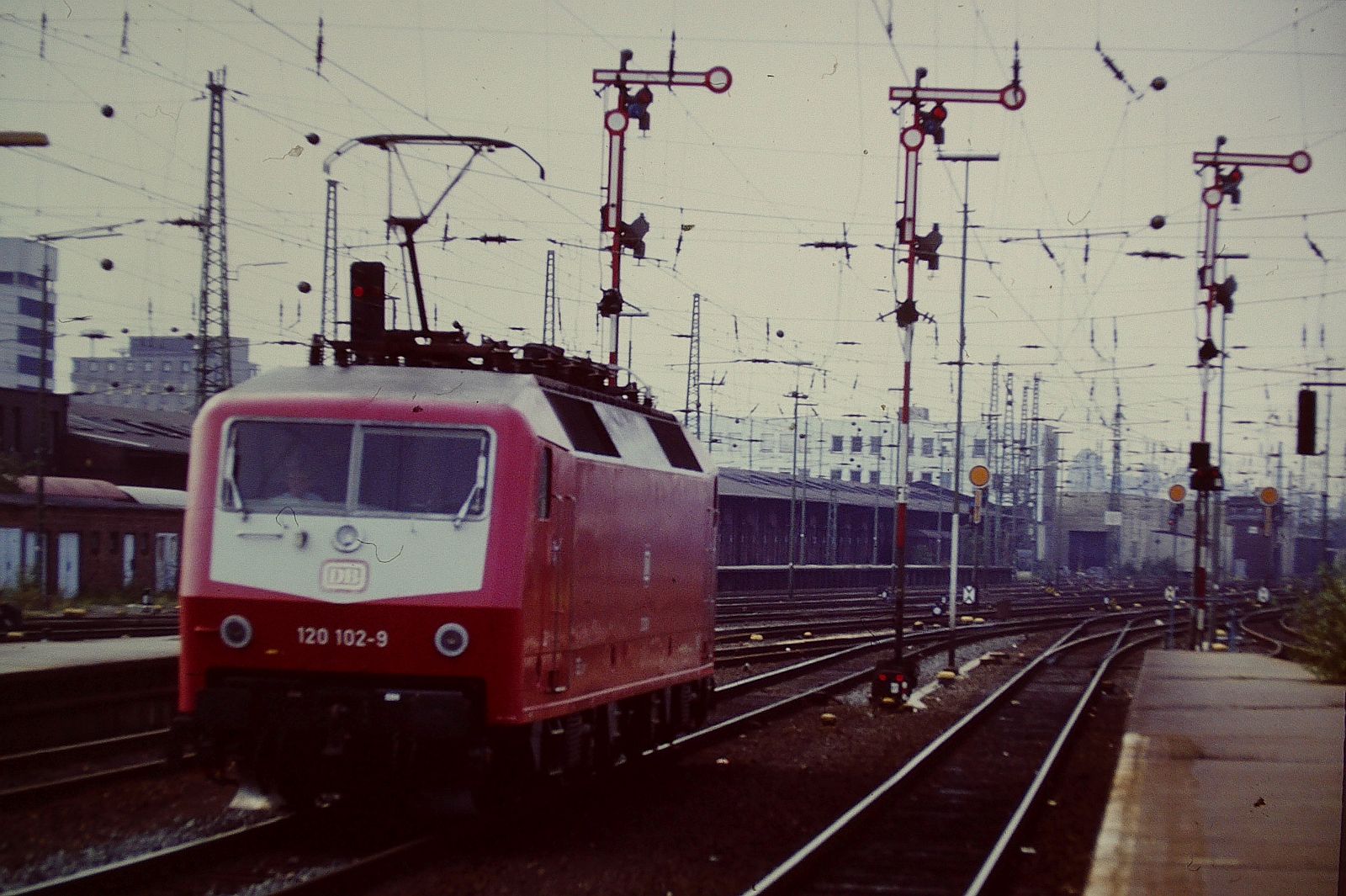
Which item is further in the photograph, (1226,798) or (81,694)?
(81,694)

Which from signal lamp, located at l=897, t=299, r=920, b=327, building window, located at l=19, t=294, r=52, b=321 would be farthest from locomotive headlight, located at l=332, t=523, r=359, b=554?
building window, located at l=19, t=294, r=52, b=321

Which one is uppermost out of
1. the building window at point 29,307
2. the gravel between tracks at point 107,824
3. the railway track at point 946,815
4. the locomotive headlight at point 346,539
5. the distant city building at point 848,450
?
the building window at point 29,307

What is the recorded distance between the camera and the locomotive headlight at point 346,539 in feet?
37.2

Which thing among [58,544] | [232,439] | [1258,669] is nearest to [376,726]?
[232,439]

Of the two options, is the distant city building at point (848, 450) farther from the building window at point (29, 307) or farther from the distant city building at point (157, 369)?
the building window at point (29, 307)

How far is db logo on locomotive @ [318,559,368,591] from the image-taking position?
1128 centimetres

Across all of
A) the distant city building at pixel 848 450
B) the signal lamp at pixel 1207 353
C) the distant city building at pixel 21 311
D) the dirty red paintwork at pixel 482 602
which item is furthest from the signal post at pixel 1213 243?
the distant city building at pixel 848 450

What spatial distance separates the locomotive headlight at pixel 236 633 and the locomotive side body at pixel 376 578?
13mm

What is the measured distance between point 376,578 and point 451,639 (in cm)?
68

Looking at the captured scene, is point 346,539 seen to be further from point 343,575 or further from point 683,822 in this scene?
point 683,822

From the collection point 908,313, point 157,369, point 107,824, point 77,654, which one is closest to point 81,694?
point 77,654

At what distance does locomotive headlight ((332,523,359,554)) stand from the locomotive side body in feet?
0.04

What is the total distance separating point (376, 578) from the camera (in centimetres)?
1127

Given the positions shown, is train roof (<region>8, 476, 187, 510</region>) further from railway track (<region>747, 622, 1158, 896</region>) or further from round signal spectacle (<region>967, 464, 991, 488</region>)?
railway track (<region>747, 622, 1158, 896</region>)
